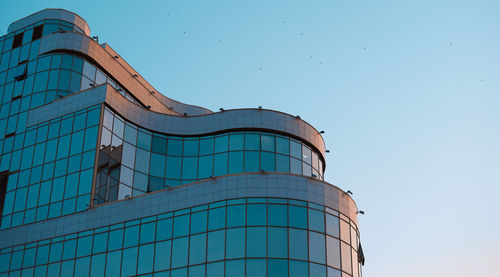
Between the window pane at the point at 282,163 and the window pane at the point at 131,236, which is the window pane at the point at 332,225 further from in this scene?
the window pane at the point at 131,236

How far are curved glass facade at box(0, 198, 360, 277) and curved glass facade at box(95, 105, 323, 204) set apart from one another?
6.28 meters

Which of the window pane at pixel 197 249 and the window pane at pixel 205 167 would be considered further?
the window pane at pixel 205 167

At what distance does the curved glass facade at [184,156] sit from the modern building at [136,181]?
10 centimetres

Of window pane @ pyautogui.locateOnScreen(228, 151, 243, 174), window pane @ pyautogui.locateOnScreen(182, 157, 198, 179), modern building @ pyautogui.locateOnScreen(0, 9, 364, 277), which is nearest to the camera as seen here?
modern building @ pyautogui.locateOnScreen(0, 9, 364, 277)

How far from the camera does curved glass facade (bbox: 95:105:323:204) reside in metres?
57.7

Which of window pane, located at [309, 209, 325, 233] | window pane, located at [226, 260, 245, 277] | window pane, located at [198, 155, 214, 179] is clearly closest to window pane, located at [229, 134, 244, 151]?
window pane, located at [198, 155, 214, 179]

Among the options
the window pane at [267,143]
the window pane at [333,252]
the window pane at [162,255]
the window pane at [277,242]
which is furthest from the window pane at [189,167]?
the window pane at [333,252]

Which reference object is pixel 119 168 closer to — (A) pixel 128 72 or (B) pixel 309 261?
(A) pixel 128 72

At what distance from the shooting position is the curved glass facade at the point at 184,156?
57.7 m

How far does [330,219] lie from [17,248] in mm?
26085

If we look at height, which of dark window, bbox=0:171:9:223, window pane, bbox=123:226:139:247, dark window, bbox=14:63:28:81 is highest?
dark window, bbox=14:63:28:81

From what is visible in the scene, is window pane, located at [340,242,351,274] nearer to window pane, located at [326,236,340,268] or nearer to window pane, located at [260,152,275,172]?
window pane, located at [326,236,340,268]

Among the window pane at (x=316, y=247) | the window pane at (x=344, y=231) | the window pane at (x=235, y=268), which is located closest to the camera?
the window pane at (x=235, y=268)

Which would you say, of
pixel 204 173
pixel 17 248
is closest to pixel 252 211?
pixel 204 173
